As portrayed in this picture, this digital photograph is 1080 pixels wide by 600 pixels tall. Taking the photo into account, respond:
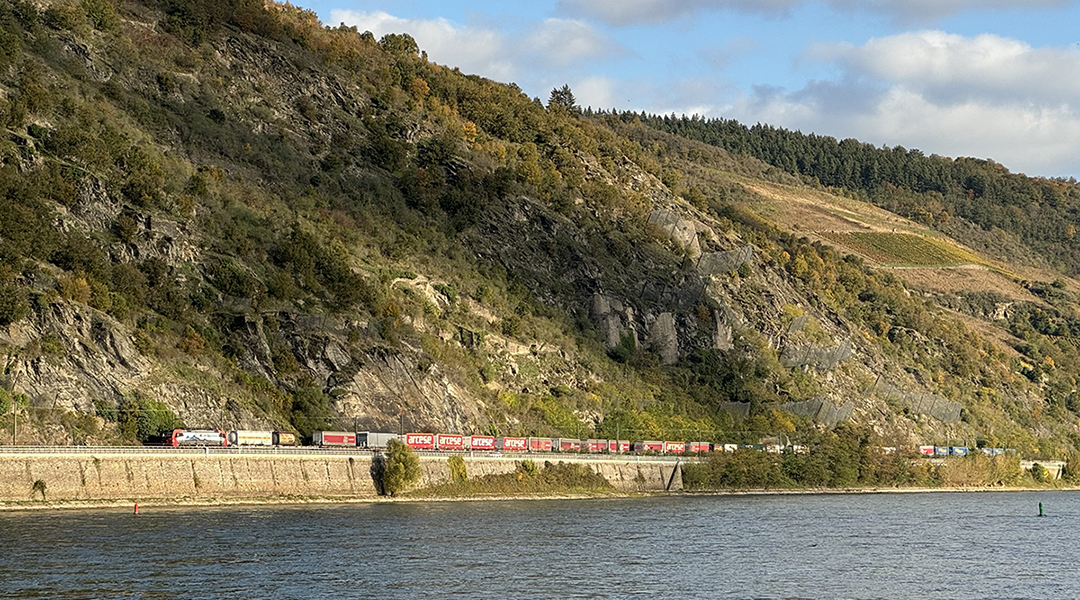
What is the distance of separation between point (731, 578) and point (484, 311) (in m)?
90.4

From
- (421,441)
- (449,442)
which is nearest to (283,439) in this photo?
(421,441)

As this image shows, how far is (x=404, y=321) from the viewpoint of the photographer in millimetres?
150500

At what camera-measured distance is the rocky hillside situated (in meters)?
124

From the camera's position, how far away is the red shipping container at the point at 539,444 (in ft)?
471

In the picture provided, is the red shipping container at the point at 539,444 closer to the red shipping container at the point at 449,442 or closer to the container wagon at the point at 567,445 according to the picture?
the container wagon at the point at 567,445

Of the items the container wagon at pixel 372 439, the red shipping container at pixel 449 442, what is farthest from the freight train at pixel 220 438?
the red shipping container at pixel 449 442

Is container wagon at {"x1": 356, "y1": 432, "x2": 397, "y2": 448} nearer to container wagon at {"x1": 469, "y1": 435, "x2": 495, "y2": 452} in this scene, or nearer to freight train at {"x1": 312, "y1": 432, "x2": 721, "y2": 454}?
freight train at {"x1": 312, "y1": 432, "x2": 721, "y2": 454}

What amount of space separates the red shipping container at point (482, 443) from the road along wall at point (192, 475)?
1775 mm

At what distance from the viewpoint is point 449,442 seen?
134750 millimetres

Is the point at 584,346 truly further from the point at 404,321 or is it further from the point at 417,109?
the point at 417,109

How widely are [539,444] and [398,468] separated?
23519 millimetres

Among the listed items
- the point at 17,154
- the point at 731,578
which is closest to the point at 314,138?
the point at 17,154

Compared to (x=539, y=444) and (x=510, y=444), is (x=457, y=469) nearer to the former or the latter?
(x=510, y=444)

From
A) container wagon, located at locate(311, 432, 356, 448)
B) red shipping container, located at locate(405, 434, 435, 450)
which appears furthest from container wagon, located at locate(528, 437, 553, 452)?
container wagon, located at locate(311, 432, 356, 448)
